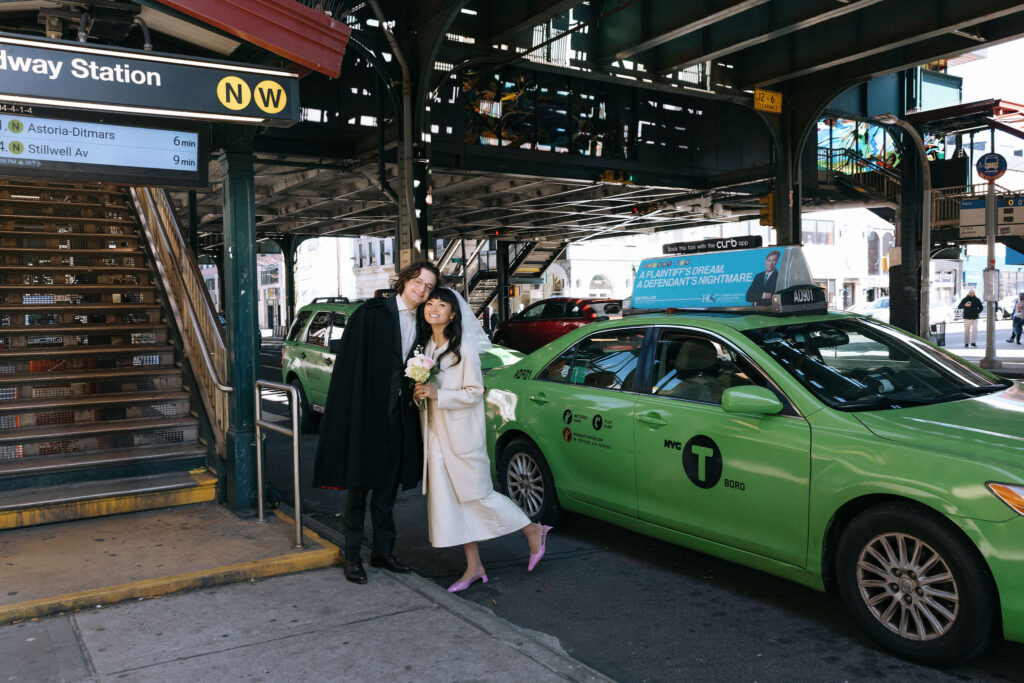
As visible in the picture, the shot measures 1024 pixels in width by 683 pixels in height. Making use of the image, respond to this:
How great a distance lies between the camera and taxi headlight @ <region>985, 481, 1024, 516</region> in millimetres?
3430

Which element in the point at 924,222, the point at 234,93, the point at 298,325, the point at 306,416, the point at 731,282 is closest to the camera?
the point at 234,93

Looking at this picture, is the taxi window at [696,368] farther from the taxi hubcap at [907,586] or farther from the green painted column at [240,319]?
the green painted column at [240,319]

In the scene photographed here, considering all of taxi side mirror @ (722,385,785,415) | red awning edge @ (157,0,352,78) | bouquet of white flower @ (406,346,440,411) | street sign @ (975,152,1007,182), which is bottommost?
taxi side mirror @ (722,385,785,415)

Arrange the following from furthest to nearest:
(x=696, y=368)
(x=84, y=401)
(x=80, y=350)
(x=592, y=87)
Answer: (x=592, y=87) → (x=80, y=350) → (x=84, y=401) → (x=696, y=368)

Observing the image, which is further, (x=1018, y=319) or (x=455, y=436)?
(x=1018, y=319)

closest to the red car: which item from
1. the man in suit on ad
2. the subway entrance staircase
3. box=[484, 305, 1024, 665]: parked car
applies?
the subway entrance staircase

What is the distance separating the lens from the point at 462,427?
479 centimetres

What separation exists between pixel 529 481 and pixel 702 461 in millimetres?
1731

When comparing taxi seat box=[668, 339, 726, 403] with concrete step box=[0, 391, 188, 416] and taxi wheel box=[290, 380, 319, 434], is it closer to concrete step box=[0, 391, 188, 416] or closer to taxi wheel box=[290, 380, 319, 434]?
concrete step box=[0, 391, 188, 416]

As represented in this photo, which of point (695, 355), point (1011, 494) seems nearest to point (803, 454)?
point (1011, 494)

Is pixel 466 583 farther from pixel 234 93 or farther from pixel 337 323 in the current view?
pixel 337 323

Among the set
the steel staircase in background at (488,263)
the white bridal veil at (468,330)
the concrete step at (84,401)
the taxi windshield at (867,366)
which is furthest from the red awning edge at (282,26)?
the steel staircase in background at (488,263)

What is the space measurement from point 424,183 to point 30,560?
10.1 m

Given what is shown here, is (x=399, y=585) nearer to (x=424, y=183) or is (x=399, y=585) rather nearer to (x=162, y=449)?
(x=162, y=449)
